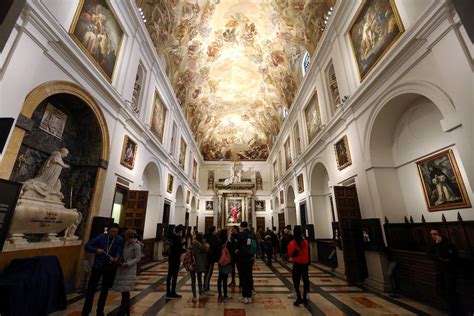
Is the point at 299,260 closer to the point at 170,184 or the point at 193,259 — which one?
the point at 193,259

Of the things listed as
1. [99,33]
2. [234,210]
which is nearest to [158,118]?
[99,33]

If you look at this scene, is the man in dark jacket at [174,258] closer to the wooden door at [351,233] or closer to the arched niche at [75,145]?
the arched niche at [75,145]

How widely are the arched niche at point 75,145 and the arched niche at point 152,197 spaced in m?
3.76

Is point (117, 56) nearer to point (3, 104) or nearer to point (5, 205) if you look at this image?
point (3, 104)

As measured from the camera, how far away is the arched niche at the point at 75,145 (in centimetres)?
473

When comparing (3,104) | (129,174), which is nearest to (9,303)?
(3,104)

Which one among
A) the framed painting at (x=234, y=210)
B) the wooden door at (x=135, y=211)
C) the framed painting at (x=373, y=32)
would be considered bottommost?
the wooden door at (x=135, y=211)

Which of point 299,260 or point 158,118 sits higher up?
point 158,118

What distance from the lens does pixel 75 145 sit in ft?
20.0

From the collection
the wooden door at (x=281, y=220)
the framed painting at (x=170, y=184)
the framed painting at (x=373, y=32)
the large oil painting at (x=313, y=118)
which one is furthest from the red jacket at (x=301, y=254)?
the wooden door at (x=281, y=220)

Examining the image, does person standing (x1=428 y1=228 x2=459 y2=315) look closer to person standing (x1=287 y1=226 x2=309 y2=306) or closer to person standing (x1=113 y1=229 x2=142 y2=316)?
person standing (x1=287 y1=226 x2=309 y2=306)

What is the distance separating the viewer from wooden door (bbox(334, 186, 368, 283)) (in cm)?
592

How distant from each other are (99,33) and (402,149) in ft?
30.4

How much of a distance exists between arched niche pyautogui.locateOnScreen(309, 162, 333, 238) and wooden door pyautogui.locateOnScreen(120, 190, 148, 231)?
24.7 feet
